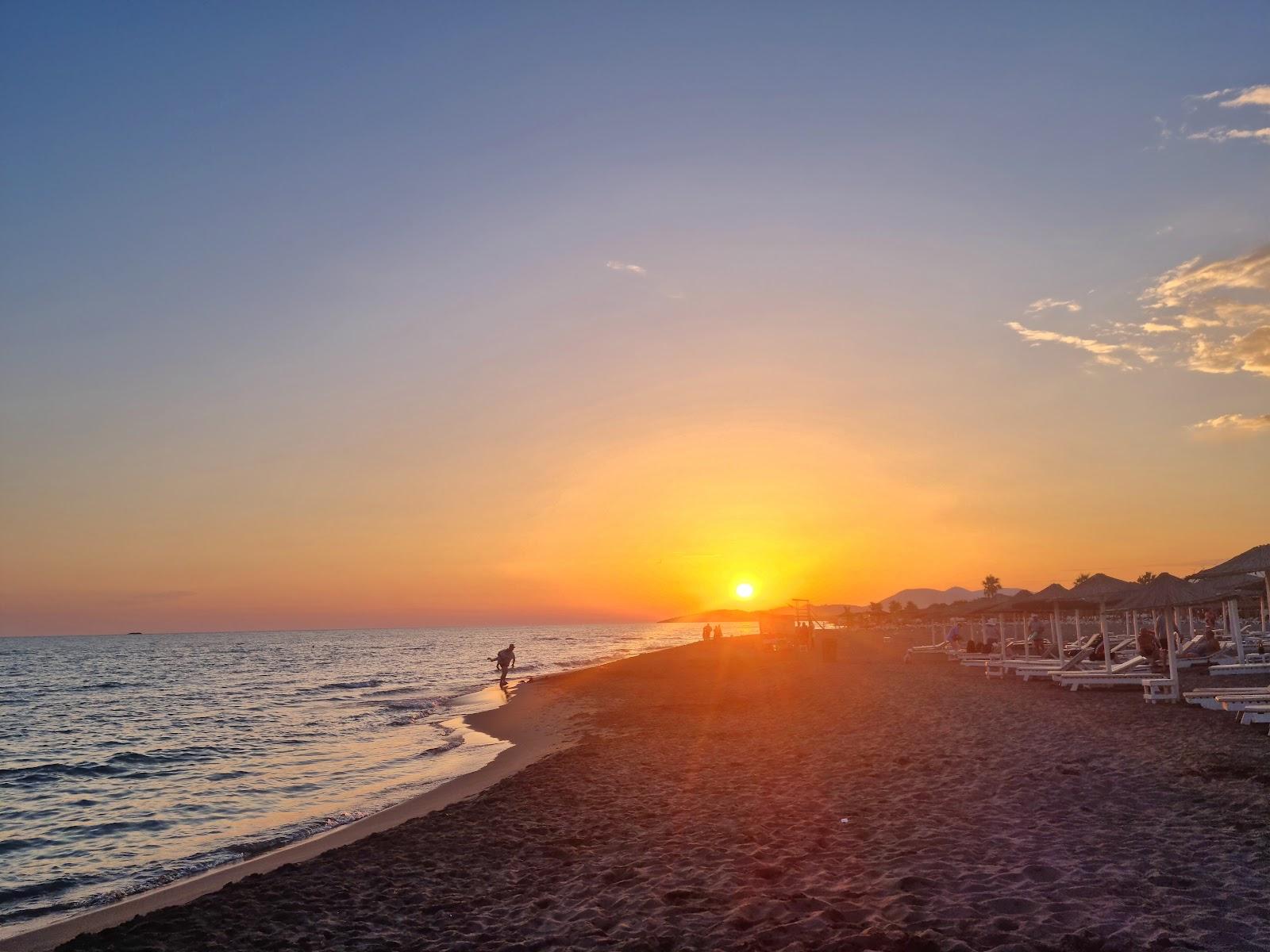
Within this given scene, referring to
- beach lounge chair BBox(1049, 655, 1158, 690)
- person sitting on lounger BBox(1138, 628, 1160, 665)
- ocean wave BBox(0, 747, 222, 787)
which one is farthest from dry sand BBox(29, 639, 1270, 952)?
ocean wave BBox(0, 747, 222, 787)

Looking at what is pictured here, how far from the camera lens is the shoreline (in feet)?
27.0

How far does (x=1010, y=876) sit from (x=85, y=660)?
379ft

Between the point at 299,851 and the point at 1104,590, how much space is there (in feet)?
69.4

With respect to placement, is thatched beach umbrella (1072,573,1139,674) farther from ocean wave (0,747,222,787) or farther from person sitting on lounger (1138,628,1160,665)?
ocean wave (0,747,222,787)

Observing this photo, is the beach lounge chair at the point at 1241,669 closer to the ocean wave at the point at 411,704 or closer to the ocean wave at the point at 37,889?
the ocean wave at the point at 37,889

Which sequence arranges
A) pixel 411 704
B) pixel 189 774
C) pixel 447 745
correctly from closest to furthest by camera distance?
pixel 189 774
pixel 447 745
pixel 411 704

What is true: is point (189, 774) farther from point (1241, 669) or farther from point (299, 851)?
point (1241, 669)

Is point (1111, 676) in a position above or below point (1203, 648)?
below

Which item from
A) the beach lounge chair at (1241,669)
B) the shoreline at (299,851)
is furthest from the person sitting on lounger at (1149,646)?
the shoreline at (299,851)

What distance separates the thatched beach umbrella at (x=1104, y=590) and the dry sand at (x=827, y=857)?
6435 millimetres

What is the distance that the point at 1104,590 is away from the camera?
72.6ft

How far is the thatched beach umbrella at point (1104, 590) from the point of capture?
21247mm

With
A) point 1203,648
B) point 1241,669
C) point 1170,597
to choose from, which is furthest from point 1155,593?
point 1203,648

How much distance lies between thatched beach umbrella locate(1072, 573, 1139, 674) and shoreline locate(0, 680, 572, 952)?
14.9 meters
